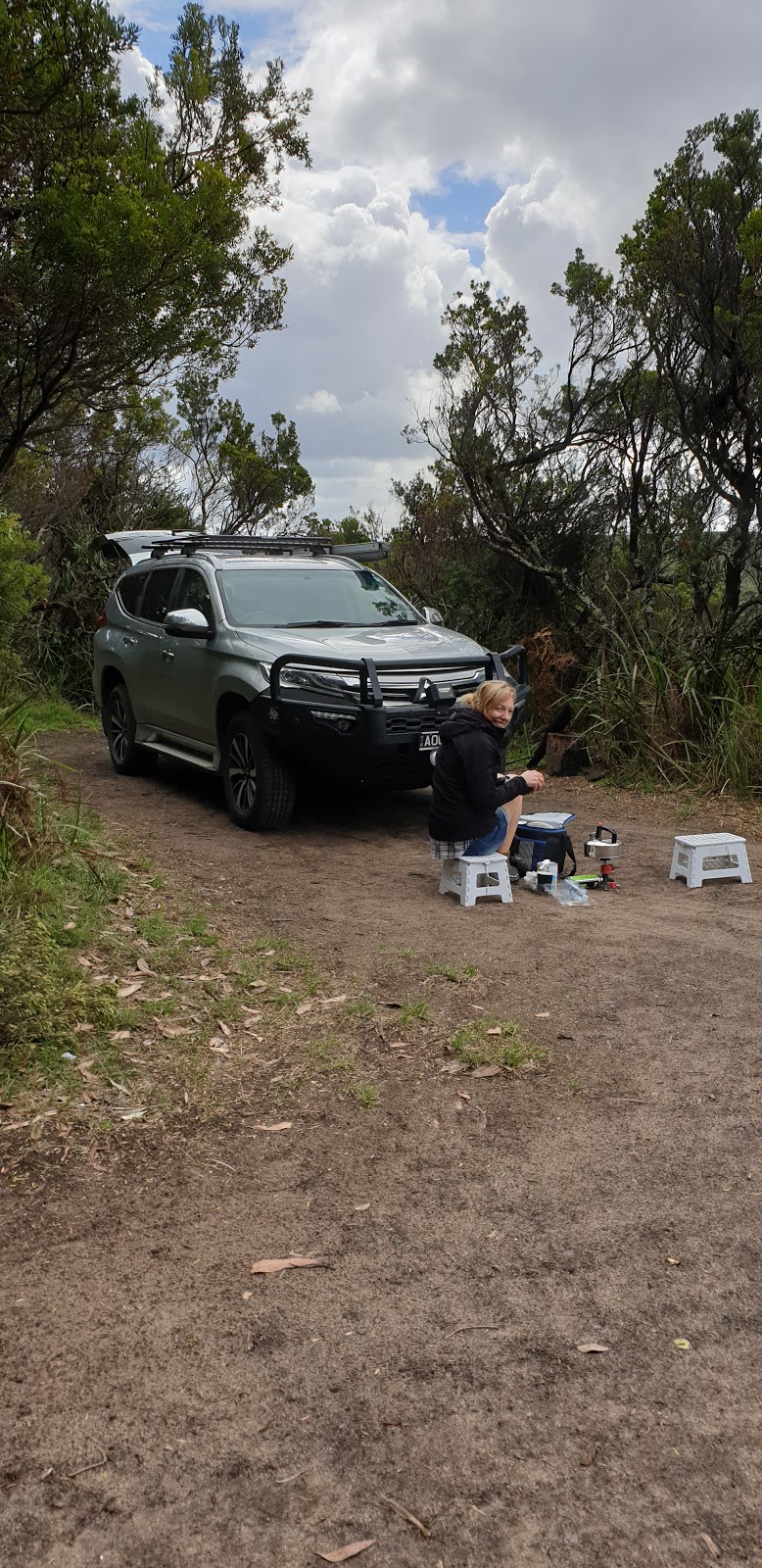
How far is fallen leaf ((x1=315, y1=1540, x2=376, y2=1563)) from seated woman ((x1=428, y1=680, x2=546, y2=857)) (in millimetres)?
4415

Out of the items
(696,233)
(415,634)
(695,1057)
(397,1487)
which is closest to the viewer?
(397,1487)

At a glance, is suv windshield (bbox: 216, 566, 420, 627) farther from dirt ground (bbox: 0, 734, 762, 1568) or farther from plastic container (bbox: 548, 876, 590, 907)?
dirt ground (bbox: 0, 734, 762, 1568)

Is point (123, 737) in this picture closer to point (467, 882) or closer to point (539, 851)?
point (539, 851)

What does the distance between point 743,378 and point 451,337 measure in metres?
3.74

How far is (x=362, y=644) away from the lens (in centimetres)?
792

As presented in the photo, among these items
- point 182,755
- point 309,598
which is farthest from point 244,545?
point 182,755

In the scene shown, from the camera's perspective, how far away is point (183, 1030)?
4.62 m

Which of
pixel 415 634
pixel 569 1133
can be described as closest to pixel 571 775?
pixel 415 634

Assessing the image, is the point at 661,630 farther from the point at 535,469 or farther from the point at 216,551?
the point at 216,551

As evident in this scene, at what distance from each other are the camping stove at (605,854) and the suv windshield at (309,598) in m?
2.39

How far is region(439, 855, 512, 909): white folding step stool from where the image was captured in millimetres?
6383

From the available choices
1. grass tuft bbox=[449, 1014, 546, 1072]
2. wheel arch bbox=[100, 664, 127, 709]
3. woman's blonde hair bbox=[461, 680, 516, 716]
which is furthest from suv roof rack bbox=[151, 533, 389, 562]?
grass tuft bbox=[449, 1014, 546, 1072]

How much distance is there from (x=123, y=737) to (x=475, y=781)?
4.70 metres

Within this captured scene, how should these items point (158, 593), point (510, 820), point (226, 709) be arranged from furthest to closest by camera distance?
1. point (158, 593)
2. point (226, 709)
3. point (510, 820)
